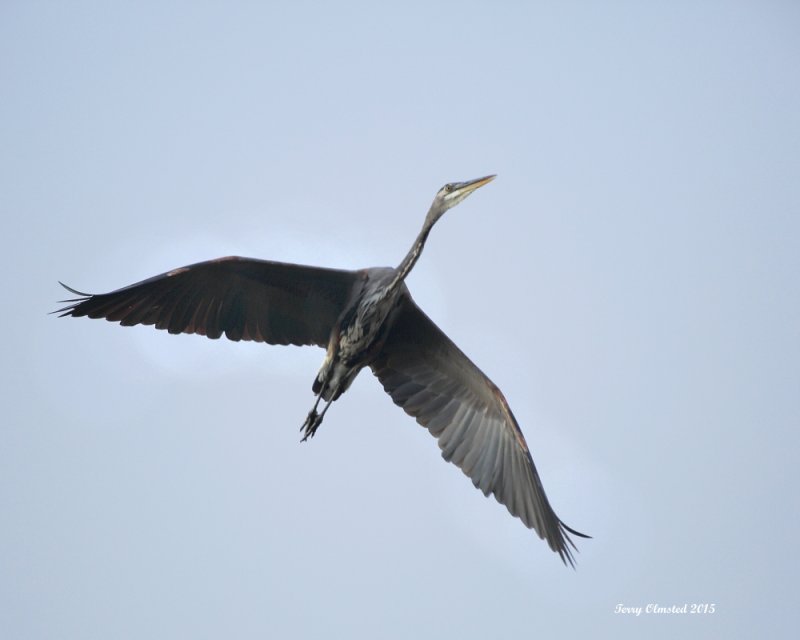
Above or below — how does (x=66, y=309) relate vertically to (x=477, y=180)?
below

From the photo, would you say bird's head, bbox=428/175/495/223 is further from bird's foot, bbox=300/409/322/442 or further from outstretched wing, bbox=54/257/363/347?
bird's foot, bbox=300/409/322/442

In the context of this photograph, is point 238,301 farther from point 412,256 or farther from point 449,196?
point 449,196

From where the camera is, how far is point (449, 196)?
10.8 meters

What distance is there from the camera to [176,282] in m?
10.9

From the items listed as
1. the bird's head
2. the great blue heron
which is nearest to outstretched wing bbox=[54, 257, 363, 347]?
the great blue heron

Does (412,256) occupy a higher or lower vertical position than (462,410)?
higher

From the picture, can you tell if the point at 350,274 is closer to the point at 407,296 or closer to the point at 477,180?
the point at 407,296

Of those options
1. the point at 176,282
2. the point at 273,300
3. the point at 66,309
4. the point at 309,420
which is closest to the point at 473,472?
the point at 309,420

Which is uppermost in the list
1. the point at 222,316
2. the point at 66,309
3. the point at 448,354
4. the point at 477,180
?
the point at 477,180

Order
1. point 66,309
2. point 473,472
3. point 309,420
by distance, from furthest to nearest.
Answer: point 473,472 < point 309,420 < point 66,309

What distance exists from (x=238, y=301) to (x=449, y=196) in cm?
248

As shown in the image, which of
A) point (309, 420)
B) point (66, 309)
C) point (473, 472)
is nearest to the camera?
point (66, 309)

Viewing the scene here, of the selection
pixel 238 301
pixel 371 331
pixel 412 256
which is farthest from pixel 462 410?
pixel 238 301

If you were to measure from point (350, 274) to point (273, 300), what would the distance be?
91cm
